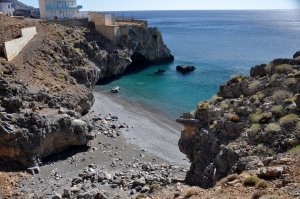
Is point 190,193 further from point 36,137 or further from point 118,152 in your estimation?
point 36,137

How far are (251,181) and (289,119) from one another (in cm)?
543

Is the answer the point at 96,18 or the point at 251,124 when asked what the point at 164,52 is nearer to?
the point at 96,18

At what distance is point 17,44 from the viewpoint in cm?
4209

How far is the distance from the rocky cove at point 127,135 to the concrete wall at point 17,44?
1.01 metres

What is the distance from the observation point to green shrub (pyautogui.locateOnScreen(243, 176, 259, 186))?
14117 millimetres

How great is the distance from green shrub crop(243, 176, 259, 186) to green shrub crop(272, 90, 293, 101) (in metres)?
7.50

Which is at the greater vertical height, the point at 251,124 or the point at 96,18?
the point at 96,18

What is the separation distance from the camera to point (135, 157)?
3158 centimetres

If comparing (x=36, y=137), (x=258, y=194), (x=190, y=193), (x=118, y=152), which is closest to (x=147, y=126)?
(x=118, y=152)

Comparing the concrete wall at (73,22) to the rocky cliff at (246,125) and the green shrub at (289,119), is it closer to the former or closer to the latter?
the rocky cliff at (246,125)

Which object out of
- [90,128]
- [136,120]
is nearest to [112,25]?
[136,120]

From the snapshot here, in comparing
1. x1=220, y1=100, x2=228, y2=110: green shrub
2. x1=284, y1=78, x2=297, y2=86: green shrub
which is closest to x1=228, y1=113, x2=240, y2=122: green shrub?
x1=220, y1=100, x2=228, y2=110: green shrub

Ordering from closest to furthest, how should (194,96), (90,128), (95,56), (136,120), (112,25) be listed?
(90,128) → (136,120) → (194,96) → (95,56) → (112,25)

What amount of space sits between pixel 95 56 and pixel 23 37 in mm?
17716
